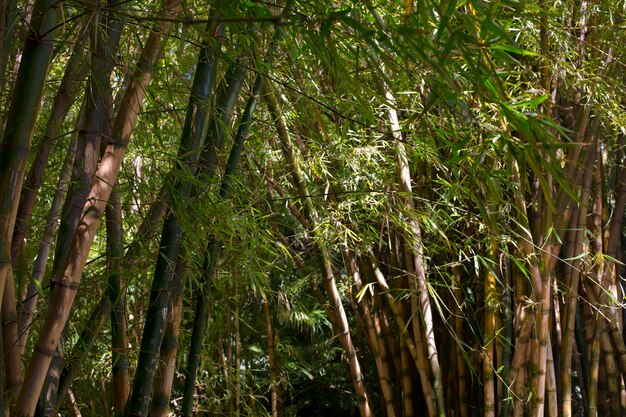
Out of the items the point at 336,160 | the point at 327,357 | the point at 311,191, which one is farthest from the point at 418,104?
the point at 327,357

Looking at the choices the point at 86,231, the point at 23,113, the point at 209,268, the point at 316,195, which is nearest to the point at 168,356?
the point at 209,268

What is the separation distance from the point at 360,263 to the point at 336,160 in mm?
642

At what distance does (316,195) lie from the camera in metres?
2.36

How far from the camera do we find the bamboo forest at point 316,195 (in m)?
1.27

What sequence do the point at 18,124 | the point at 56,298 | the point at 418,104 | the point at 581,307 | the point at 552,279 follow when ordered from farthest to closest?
the point at 581,307 < the point at 552,279 < the point at 418,104 < the point at 56,298 < the point at 18,124

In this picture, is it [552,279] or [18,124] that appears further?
[552,279]

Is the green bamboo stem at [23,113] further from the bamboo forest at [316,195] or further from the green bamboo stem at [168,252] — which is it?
the green bamboo stem at [168,252]

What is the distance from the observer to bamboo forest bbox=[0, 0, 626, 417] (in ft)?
4.17

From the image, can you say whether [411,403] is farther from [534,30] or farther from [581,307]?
[534,30]

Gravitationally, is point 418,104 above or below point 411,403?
above

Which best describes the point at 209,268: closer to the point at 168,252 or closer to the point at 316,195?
the point at 168,252

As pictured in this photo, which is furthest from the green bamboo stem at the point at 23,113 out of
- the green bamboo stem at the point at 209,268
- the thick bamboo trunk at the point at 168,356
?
the green bamboo stem at the point at 209,268

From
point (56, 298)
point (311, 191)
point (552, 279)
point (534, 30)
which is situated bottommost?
point (56, 298)

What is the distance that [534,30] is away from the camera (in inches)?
97.3
